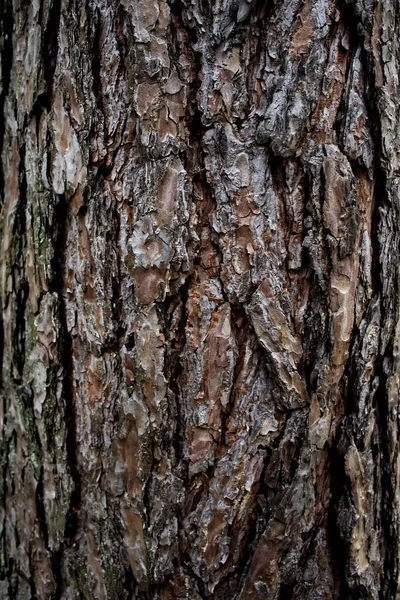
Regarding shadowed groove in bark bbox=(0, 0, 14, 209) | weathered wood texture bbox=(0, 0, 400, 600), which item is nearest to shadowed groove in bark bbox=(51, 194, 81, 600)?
weathered wood texture bbox=(0, 0, 400, 600)

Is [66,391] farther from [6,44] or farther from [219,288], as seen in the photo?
[6,44]

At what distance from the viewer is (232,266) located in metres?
1.09

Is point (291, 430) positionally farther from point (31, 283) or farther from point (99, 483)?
point (31, 283)

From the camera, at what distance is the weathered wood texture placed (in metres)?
1.06

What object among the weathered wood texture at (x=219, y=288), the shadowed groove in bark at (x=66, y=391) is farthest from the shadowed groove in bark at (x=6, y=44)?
the shadowed groove in bark at (x=66, y=391)

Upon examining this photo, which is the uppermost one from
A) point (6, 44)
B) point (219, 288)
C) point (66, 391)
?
point (6, 44)

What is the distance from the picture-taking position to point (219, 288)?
1.09 meters

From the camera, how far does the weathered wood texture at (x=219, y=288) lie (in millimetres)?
1063

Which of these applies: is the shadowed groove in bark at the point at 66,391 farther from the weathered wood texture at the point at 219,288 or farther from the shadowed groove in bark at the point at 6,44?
the shadowed groove in bark at the point at 6,44

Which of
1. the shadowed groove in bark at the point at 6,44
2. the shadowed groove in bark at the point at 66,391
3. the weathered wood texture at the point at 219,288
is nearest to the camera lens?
the weathered wood texture at the point at 219,288

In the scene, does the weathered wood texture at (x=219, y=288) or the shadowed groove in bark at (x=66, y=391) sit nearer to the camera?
the weathered wood texture at (x=219, y=288)

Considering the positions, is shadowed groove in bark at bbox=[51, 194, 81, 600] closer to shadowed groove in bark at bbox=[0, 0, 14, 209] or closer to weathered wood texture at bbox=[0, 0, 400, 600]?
weathered wood texture at bbox=[0, 0, 400, 600]

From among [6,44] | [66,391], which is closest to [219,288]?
[66,391]

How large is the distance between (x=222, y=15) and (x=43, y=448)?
1020mm
